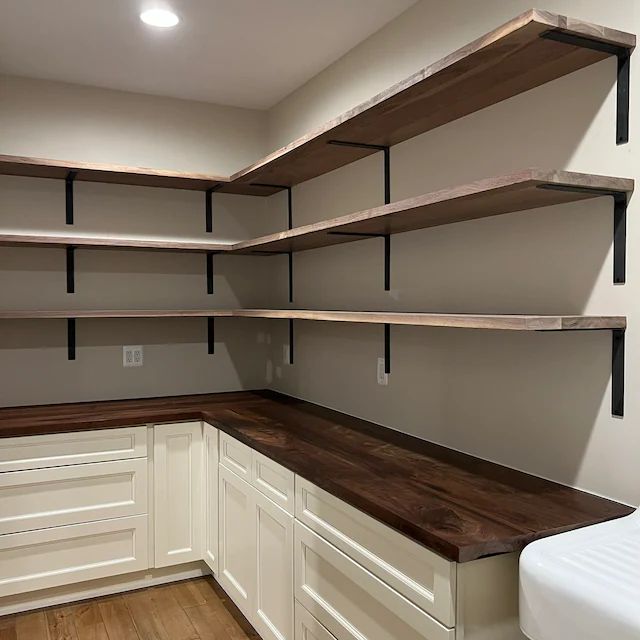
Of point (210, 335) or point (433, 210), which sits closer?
point (433, 210)

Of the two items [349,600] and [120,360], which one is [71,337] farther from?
[349,600]

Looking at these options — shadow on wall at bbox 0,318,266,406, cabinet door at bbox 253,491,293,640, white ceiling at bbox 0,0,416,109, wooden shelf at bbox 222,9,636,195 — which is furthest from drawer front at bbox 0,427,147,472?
white ceiling at bbox 0,0,416,109

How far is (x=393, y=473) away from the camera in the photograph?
2064 millimetres

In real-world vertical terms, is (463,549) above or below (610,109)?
below

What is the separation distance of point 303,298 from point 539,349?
1.72 meters

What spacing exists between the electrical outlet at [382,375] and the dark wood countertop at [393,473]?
187 mm

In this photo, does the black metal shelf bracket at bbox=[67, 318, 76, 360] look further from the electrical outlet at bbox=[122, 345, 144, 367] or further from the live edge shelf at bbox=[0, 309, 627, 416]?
the electrical outlet at bbox=[122, 345, 144, 367]

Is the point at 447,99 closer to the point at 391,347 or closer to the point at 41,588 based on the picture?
the point at 391,347

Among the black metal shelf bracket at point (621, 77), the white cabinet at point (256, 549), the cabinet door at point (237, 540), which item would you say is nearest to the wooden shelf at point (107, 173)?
the white cabinet at point (256, 549)

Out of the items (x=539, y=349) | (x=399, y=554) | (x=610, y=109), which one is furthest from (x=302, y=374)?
(x=610, y=109)

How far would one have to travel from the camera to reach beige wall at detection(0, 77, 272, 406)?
3.36m

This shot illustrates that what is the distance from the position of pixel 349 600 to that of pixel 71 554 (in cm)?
165

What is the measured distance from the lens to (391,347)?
277cm

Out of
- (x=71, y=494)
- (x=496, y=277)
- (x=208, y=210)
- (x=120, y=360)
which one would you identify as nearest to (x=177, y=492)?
(x=71, y=494)
